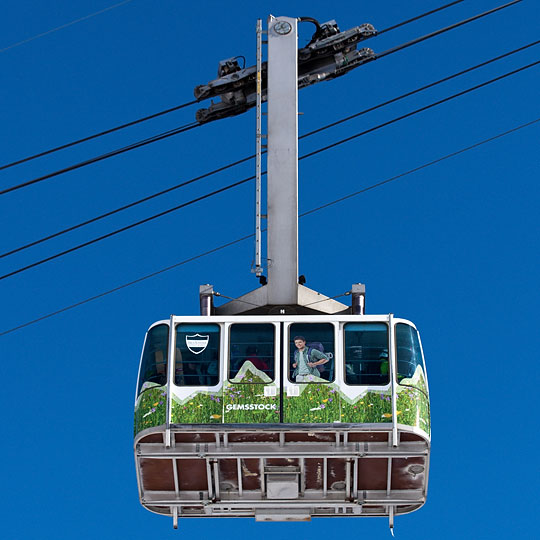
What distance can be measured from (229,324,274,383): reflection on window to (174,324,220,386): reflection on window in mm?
252

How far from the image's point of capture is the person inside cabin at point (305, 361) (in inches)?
1024

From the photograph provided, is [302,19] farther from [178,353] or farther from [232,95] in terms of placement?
[178,353]

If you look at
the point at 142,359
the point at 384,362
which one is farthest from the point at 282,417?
the point at 142,359

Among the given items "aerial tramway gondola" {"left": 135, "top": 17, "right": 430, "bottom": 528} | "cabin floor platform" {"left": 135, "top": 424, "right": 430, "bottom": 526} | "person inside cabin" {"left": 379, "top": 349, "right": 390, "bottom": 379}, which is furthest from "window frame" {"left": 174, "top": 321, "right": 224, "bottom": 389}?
"person inside cabin" {"left": 379, "top": 349, "right": 390, "bottom": 379}

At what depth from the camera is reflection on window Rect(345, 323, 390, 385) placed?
2595cm

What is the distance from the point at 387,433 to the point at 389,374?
86 centimetres

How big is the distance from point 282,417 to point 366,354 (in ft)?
5.11

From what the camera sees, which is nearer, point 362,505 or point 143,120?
point 362,505

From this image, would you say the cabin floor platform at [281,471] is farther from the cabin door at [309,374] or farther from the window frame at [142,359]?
the window frame at [142,359]

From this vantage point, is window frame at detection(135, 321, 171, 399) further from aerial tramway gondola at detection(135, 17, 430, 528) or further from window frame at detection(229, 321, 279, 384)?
window frame at detection(229, 321, 279, 384)

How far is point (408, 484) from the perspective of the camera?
27031mm

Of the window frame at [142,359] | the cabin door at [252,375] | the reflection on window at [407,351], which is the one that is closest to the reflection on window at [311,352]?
the cabin door at [252,375]

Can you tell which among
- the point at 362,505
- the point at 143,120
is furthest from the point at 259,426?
the point at 143,120

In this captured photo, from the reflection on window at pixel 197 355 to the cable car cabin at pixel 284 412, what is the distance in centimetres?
1
